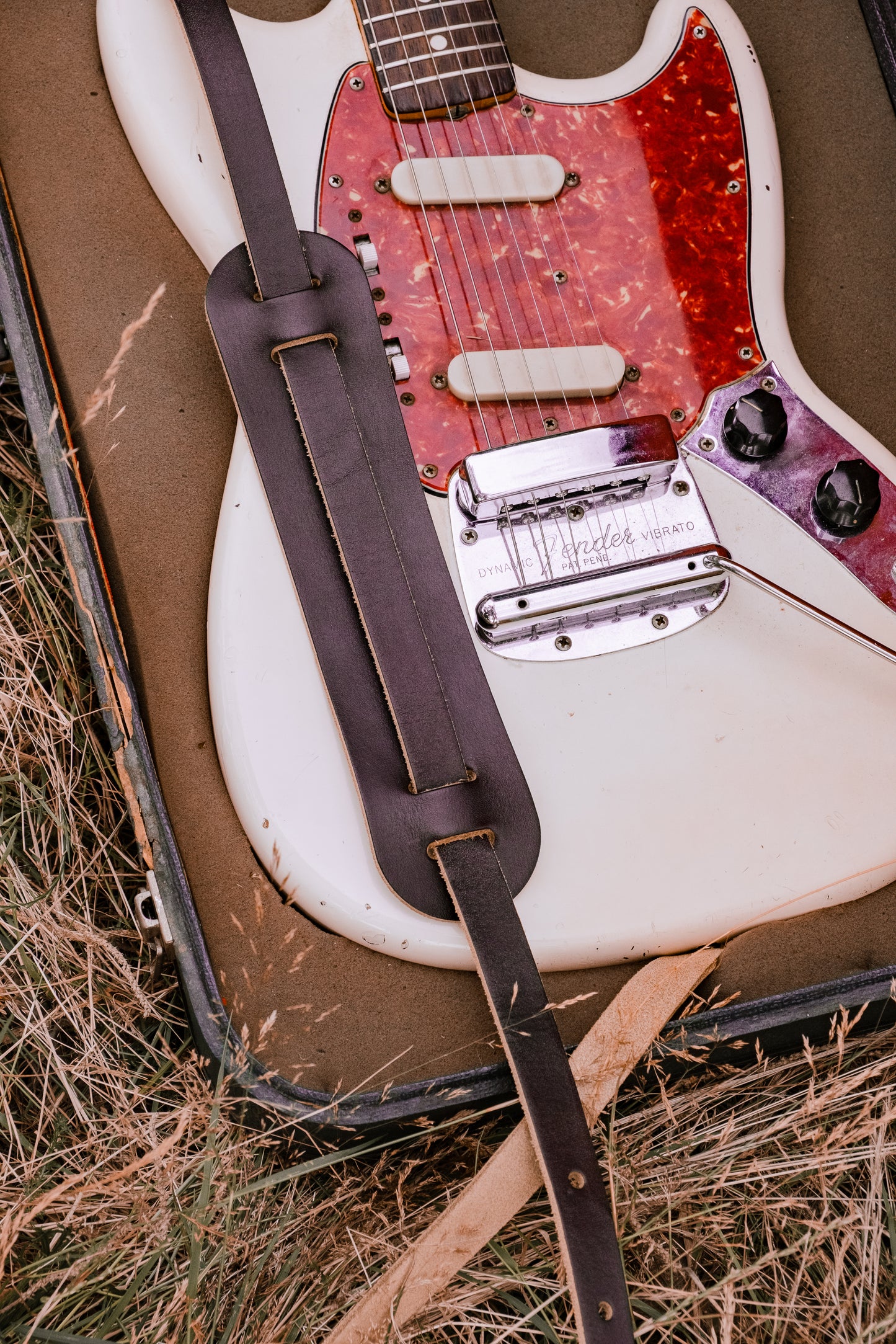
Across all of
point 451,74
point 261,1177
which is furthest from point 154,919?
point 451,74

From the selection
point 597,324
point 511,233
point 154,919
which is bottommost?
point 154,919

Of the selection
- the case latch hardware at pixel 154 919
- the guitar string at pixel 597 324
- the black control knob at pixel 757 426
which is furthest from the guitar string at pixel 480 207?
the case latch hardware at pixel 154 919

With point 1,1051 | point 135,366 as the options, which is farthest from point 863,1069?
point 135,366

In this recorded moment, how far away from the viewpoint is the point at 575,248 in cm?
107

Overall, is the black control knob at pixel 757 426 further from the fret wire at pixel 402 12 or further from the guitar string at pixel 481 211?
the fret wire at pixel 402 12

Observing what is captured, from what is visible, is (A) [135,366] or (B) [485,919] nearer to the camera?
(B) [485,919]

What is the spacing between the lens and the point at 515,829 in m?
0.89

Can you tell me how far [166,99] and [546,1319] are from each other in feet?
4.02

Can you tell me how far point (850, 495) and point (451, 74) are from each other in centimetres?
62

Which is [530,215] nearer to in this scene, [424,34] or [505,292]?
[505,292]

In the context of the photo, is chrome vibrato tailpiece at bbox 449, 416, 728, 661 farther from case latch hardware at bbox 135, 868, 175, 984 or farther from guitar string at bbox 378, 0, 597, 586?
case latch hardware at bbox 135, 868, 175, 984

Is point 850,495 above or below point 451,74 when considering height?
below

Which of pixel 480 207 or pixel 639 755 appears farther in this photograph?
pixel 480 207

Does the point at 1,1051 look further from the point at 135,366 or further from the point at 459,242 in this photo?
the point at 459,242
